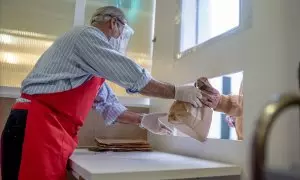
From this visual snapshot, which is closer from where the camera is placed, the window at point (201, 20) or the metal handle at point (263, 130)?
the metal handle at point (263, 130)

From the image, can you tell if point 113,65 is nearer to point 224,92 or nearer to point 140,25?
point 224,92

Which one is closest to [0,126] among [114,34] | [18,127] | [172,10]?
[18,127]

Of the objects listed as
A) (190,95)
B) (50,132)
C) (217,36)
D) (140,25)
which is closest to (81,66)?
(50,132)

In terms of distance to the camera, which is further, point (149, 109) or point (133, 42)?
point (133, 42)

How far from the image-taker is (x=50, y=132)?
3.61ft

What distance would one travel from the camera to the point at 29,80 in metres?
1.19

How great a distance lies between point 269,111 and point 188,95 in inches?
28.9

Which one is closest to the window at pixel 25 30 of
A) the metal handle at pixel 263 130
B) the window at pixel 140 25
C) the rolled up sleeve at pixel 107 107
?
the window at pixel 140 25

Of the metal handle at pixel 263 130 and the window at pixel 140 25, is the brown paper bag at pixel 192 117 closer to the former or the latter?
the metal handle at pixel 263 130

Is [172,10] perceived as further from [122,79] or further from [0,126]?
[0,126]

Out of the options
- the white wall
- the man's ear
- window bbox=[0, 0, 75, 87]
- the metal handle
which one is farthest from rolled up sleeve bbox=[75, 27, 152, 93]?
window bbox=[0, 0, 75, 87]

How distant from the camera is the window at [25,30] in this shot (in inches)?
68.3

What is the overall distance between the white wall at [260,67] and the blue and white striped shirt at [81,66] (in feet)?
1.19

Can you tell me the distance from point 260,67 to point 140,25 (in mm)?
1278
